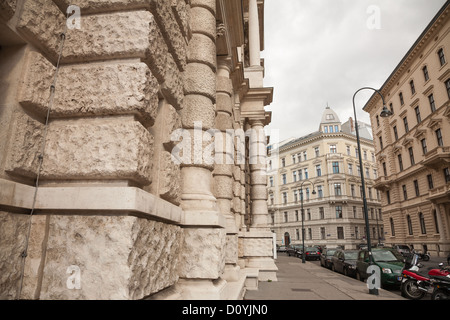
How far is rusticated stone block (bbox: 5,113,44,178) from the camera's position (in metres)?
2.28

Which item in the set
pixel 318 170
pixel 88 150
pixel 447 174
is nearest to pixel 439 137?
pixel 447 174

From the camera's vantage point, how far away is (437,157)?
28.5 m

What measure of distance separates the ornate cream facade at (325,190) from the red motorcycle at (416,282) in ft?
129

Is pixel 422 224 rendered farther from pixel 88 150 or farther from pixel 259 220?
pixel 88 150

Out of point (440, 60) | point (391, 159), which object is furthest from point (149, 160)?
point (391, 159)

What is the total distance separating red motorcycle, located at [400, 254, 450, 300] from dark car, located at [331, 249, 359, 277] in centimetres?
590

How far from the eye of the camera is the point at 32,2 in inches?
96.0

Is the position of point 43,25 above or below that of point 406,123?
below

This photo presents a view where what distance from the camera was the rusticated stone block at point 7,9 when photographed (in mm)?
2203

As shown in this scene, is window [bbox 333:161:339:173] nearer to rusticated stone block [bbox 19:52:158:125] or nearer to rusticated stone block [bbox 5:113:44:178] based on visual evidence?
rusticated stone block [bbox 19:52:158:125]

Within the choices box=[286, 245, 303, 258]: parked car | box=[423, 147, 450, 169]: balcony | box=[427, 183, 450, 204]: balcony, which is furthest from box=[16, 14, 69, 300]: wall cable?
box=[286, 245, 303, 258]: parked car

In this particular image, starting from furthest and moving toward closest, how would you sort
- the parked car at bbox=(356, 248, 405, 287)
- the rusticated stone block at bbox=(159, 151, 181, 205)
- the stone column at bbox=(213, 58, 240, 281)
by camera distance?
the parked car at bbox=(356, 248, 405, 287) < the stone column at bbox=(213, 58, 240, 281) < the rusticated stone block at bbox=(159, 151, 181, 205)

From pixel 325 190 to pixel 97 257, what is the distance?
186 feet

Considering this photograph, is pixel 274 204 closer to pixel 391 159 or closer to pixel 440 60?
pixel 391 159
